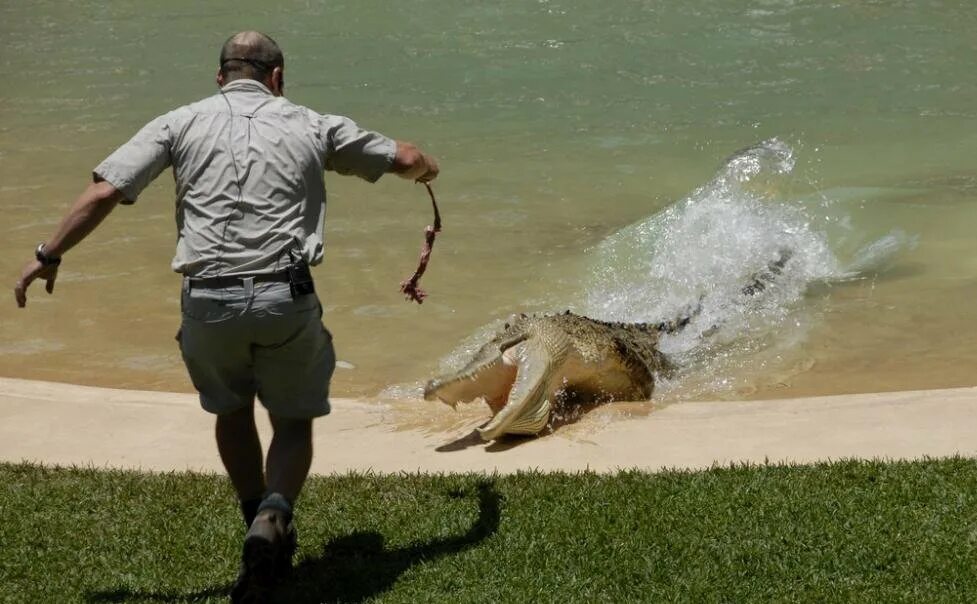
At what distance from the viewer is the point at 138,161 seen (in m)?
4.84

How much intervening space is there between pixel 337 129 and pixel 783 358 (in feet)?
17.4

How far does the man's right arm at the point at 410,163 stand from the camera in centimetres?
518

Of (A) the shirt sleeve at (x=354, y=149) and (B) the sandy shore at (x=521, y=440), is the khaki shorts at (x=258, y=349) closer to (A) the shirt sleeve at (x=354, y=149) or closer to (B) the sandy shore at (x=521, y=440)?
(A) the shirt sleeve at (x=354, y=149)

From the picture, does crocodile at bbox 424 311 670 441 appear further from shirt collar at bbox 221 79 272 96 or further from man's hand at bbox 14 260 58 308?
man's hand at bbox 14 260 58 308

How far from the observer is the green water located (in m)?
9.91

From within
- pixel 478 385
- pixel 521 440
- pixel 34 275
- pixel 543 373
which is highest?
pixel 34 275

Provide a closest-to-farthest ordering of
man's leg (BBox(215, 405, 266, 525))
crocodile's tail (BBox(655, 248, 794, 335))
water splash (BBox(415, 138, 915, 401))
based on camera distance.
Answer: man's leg (BBox(215, 405, 266, 525)) → water splash (BBox(415, 138, 915, 401)) → crocodile's tail (BBox(655, 248, 794, 335))

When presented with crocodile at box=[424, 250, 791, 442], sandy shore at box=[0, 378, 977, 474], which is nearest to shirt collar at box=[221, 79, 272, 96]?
sandy shore at box=[0, 378, 977, 474]

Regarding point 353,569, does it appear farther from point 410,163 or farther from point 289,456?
point 410,163

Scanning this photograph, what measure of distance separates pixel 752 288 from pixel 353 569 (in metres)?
6.37

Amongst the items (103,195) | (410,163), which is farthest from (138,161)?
(410,163)

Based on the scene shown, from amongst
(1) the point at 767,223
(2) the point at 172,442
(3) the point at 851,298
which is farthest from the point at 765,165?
(2) the point at 172,442

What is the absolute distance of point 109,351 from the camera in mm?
9688

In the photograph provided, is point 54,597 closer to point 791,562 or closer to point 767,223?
point 791,562
